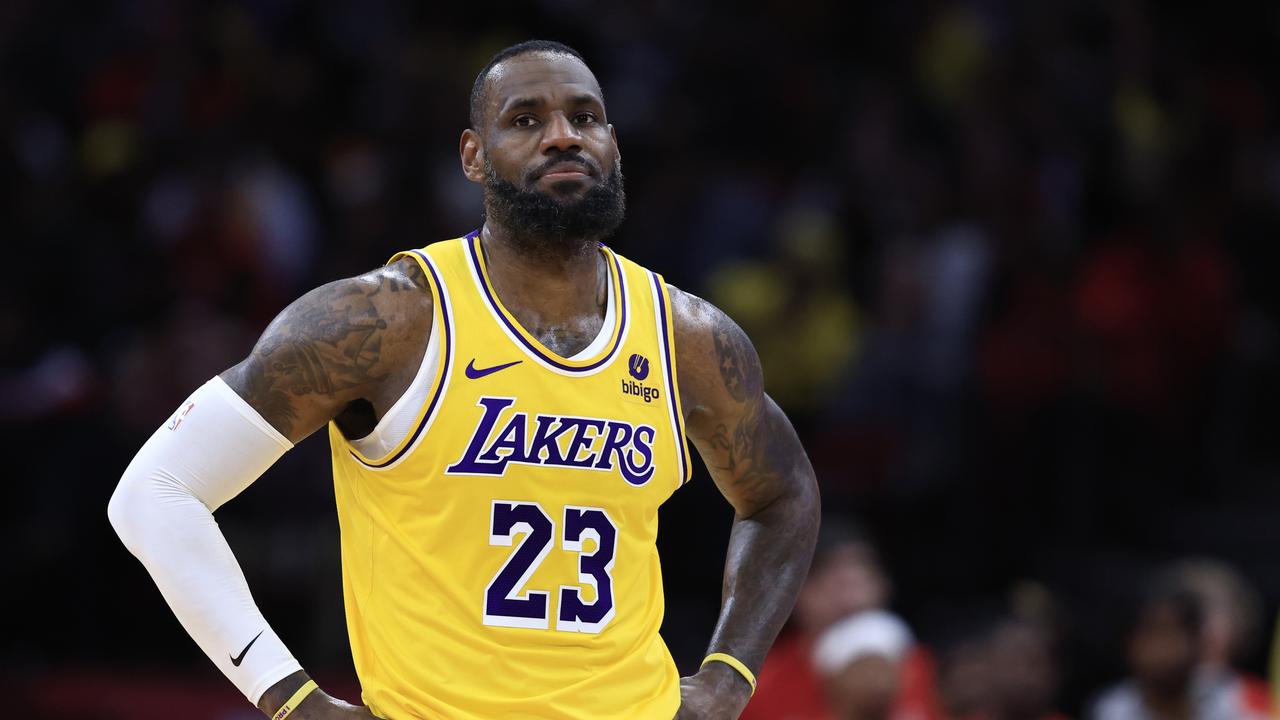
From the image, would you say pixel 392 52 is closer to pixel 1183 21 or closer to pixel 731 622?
pixel 1183 21

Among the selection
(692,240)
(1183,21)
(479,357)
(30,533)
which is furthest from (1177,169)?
(479,357)

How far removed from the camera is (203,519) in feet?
13.5

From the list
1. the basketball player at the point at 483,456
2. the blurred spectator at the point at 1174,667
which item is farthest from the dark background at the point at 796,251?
the basketball player at the point at 483,456

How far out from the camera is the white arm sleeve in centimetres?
407

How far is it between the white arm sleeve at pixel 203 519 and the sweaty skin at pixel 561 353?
6cm

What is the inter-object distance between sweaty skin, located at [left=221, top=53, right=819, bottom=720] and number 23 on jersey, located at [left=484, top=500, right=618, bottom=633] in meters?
0.40

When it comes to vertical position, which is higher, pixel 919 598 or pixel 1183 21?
pixel 1183 21

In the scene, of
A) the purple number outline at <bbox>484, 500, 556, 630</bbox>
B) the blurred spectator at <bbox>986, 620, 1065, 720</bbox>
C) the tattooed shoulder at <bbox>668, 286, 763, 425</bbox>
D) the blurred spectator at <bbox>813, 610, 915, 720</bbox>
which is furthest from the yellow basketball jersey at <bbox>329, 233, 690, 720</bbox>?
the blurred spectator at <bbox>986, 620, 1065, 720</bbox>

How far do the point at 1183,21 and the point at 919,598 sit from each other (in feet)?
16.8

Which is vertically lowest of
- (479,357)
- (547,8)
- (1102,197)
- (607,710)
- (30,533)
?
(30,533)

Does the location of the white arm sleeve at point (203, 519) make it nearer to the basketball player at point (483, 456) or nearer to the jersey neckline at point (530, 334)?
the basketball player at point (483, 456)

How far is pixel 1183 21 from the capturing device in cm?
1238

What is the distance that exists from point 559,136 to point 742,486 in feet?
3.73

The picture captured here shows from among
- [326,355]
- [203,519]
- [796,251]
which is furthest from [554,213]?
[796,251]
